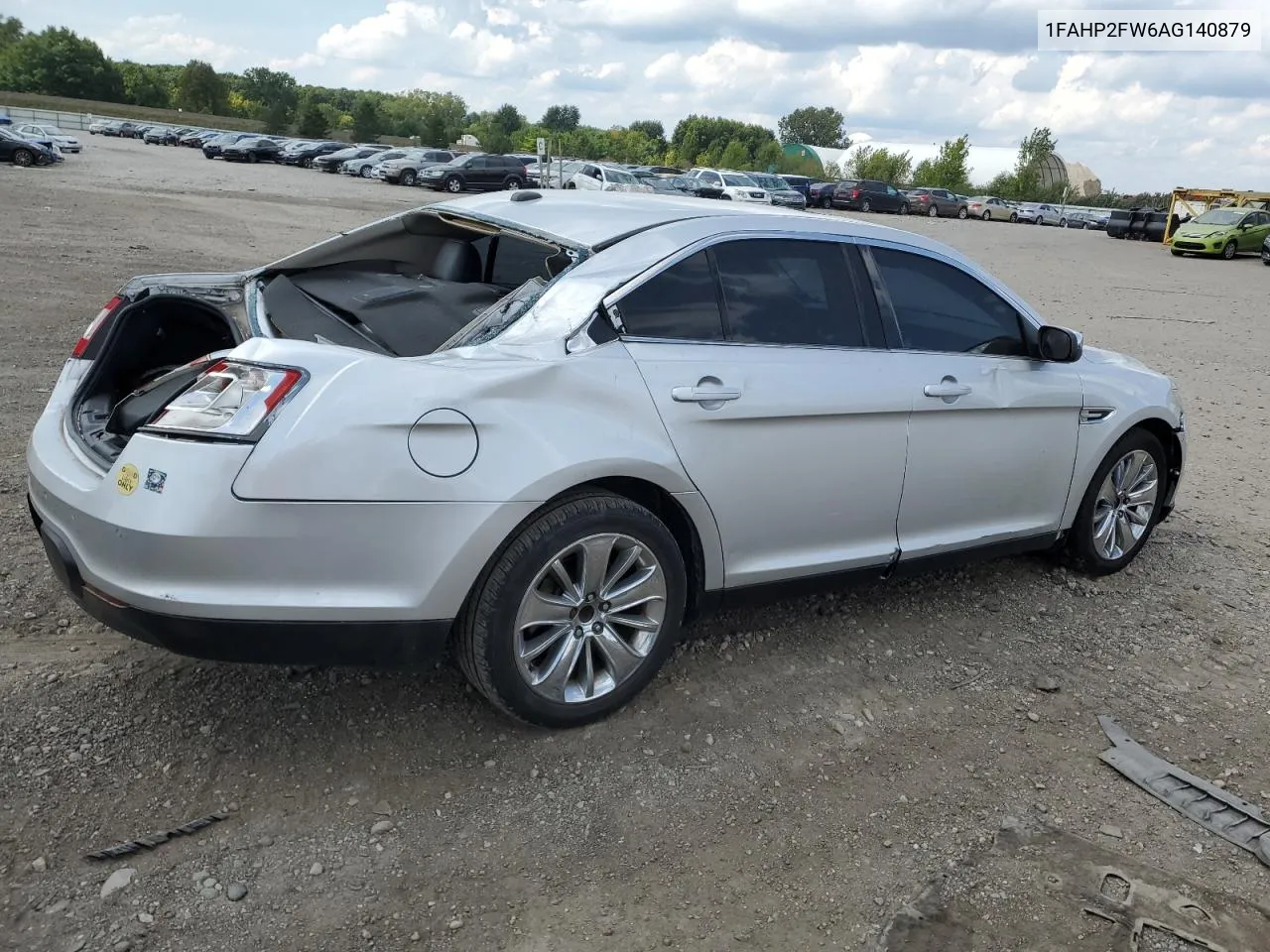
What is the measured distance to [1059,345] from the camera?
4.36 metres

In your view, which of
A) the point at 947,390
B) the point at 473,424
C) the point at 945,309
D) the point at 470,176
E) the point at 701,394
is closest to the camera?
the point at 473,424

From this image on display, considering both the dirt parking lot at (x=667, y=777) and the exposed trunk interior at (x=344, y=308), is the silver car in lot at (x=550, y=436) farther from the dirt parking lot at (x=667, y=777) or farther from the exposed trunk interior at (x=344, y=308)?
the dirt parking lot at (x=667, y=777)

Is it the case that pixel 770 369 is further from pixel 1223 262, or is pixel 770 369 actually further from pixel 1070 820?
pixel 1223 262

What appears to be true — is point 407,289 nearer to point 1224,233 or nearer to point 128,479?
point 128,479

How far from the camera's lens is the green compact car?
2956 cm

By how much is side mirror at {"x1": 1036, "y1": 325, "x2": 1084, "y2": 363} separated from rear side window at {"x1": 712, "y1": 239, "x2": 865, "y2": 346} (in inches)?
40.7

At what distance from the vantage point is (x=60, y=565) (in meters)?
2.94

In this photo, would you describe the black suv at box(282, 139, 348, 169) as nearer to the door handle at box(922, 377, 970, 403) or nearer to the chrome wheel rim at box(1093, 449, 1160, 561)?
the chrome wheel rim at box(1093, 449, 1160, 561)

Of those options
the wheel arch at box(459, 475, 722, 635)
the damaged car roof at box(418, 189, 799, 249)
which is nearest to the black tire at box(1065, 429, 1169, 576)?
the damaged car roof at box(418, 189, 799, 249)

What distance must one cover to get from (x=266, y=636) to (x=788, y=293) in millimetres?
2095

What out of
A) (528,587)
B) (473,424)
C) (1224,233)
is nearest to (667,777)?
(528,587)

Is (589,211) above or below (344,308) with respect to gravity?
above

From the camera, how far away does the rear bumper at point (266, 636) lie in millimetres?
2697

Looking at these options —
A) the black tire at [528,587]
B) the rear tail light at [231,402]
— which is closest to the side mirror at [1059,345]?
the black tire at [528,587]
